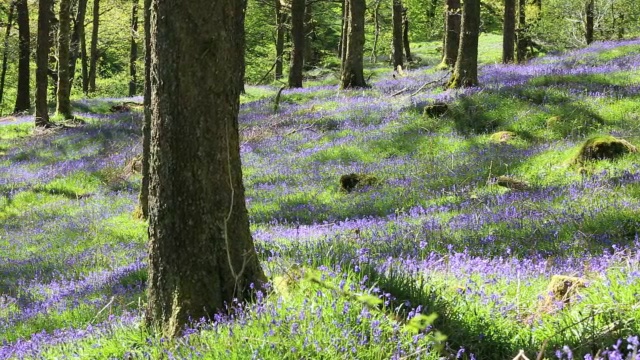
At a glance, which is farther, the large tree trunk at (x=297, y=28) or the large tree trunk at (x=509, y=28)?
the large tree trunk at (x=297, y=28)

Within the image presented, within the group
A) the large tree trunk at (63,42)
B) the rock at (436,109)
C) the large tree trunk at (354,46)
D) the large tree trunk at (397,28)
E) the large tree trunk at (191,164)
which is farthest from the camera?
the large tree trunk at (397,28)

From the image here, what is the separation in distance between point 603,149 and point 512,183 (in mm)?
1653

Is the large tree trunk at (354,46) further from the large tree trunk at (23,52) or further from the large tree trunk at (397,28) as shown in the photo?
the large tree trunk at (23,52)

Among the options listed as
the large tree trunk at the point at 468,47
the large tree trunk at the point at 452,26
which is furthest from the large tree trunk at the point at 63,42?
the large tree trunk at the point at 468,47

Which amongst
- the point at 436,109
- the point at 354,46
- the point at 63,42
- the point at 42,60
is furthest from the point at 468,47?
the point at 42,60

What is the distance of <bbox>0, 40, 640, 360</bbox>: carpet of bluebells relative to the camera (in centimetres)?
310

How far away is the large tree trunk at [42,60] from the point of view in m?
20.3

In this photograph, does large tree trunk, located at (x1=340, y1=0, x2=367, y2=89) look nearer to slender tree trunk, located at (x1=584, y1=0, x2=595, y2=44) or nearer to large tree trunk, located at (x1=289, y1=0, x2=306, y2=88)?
large tree trunk, located at (x1=289, y1=0, x2=306, y2=88)

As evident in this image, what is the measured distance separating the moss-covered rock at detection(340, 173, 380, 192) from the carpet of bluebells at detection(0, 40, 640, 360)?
189 mm

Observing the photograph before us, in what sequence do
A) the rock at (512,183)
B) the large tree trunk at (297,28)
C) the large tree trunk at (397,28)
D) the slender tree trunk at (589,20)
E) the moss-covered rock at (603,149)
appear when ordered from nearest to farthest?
the rock at (512,183)
the moss-covered rock at (603,149)
the large tree trunk at (297,28)
the large tree trunk at (397,28)
the slender tree trunk at (589,20)

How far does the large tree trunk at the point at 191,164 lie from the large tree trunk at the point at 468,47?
11.8m

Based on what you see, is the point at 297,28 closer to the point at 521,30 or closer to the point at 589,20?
the point at 521,30

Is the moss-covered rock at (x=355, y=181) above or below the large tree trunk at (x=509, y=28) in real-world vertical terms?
below

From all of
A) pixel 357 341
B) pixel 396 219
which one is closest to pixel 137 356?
pixel 357 341
